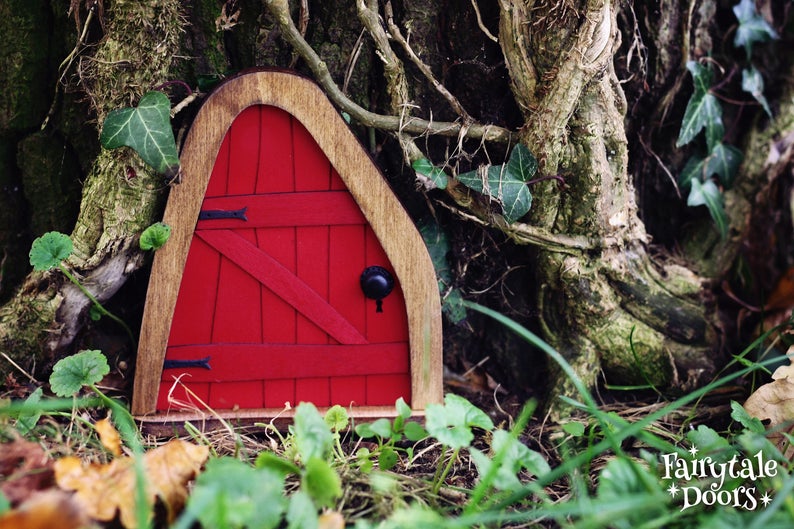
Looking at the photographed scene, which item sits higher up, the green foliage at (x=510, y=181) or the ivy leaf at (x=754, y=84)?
the ivy leaf at (x=754, y=84)

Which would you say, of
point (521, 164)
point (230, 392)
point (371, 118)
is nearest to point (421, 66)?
point (371, 118)

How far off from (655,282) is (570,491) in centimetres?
78

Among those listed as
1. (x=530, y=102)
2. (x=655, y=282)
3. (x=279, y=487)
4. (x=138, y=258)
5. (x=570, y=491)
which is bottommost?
(x=570, y=491)

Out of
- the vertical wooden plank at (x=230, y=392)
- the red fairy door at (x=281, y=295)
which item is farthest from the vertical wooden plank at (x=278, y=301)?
the vertical wooden plank at (x=230, y=392)

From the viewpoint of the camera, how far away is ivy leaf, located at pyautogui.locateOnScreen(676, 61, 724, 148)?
6.50ft

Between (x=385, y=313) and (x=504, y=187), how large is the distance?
488mm

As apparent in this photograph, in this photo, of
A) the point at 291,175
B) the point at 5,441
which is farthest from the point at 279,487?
the point at 291,175

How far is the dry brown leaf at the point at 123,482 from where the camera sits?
119 cm

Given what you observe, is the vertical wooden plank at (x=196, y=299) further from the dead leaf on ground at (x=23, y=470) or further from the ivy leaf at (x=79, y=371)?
the dead leaf on ground at (x=23, y=470)

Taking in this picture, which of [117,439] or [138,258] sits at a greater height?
[138,258]

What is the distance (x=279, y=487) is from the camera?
1.12m

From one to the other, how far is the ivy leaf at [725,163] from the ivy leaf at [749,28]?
1.04ft

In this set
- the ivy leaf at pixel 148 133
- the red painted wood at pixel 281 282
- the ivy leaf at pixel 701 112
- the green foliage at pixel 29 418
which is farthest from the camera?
the ivy leaf at pixel 701 112

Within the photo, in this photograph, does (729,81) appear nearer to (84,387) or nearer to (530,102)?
(530,102)
